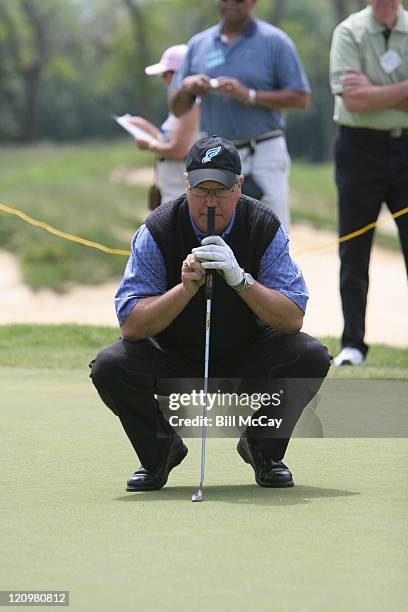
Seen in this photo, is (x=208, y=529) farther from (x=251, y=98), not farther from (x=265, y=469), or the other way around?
(x=251, y=98)

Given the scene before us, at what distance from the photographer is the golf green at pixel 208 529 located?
367 centimetres

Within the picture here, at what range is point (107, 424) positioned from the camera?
277 inches

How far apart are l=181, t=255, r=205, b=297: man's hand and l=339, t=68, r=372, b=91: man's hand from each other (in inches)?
156

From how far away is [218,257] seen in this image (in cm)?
481

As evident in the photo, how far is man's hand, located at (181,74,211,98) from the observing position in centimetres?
868

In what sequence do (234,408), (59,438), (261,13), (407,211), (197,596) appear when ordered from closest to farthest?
(197,596) → (234,408) → (59,438) → (407,211) → (261,13)

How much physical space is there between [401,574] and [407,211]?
202 inches

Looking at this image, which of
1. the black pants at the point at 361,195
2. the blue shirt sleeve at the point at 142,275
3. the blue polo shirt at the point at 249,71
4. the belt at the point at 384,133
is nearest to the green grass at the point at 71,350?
the black pants at the point at 361,195

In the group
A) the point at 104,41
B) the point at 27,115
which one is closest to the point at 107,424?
the point at 27,115

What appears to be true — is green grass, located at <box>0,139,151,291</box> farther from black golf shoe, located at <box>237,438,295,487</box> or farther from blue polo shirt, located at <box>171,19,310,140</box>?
black golf shoe, located at <box>237,438,295,487</box>

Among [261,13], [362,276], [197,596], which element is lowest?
[197,596]

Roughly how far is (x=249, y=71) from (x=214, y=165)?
4.15 m

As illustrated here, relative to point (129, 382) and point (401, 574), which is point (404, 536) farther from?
point (129, 382)

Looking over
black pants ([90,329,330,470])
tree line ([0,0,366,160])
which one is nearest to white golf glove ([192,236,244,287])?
black pants ([90,329,330,470])
